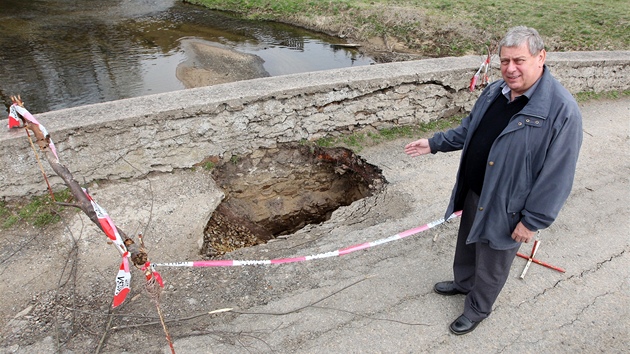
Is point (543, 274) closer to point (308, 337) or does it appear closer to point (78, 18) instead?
point (308, 337)

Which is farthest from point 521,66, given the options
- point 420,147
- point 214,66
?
point 214,66

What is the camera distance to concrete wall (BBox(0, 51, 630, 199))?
14.5 ft

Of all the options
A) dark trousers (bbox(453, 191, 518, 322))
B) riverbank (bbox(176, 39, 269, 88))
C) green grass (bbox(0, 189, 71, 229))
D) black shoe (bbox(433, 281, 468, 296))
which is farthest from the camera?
riverbank (bbox(176, 39, 269, 88))

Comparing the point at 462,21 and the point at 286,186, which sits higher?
the point at 462,21

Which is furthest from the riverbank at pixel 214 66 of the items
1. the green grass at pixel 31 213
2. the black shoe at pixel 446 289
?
the black shoe at pixel 446 289

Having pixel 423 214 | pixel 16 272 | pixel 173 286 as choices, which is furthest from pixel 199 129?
pixel 423 214

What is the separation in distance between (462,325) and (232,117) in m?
3.32

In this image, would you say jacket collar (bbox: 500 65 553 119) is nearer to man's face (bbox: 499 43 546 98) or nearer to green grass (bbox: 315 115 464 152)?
man's face (bbox: 499 43 546 98)

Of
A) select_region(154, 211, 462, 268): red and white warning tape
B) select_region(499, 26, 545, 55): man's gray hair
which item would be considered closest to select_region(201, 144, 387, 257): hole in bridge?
select_region(154, 211, 462, 268): red and white warning tape

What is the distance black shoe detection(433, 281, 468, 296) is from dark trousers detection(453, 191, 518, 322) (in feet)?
0.17

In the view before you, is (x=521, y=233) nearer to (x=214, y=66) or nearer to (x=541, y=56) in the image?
(x=541, y=56)

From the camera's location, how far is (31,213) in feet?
→ 14.2

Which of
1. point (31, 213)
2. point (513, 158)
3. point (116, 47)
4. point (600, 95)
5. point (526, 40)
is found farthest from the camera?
point (116, 47)

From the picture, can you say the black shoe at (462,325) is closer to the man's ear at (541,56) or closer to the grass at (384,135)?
the man's ear at (541,56)
